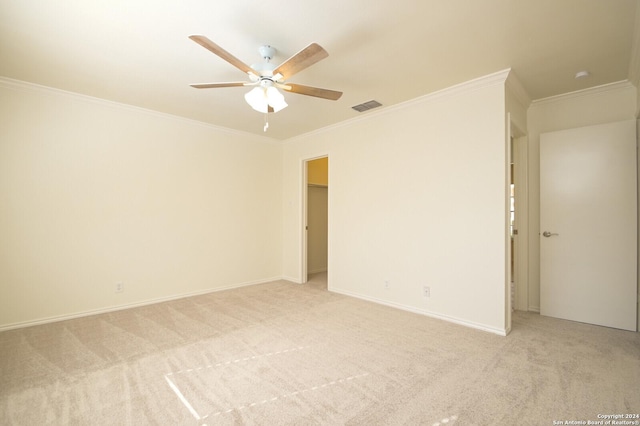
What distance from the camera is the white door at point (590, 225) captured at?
297 cm

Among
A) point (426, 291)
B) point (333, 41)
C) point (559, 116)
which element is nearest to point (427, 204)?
point (426, 291)

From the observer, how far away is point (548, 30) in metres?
2.18

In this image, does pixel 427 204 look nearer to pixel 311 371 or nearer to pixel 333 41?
pixel 333 41

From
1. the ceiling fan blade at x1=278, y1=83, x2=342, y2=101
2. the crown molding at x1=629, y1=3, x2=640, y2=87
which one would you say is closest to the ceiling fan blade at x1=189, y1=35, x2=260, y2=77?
the ceiling fan blade at x1=278, y1=83, x2=342, y2=101

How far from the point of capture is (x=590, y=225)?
10.4 ft

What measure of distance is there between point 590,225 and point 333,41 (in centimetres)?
331

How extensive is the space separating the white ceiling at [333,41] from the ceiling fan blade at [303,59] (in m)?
0.31

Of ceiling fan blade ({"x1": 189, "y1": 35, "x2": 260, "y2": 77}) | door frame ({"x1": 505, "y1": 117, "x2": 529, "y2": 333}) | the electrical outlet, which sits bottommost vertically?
the electrical outlet

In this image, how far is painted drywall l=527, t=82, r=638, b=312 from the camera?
3.07m

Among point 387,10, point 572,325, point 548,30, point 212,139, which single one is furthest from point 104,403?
point 572,325

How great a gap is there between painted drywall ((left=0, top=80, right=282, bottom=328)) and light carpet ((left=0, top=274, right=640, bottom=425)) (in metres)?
0.55

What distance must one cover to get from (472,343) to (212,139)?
426 cm

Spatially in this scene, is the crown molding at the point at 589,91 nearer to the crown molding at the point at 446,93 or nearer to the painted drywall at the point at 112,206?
the crown molding at the point at 446,93

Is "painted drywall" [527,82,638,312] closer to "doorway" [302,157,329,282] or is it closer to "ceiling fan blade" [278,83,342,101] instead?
"ceiling fan blade" [278,83,342,101]
